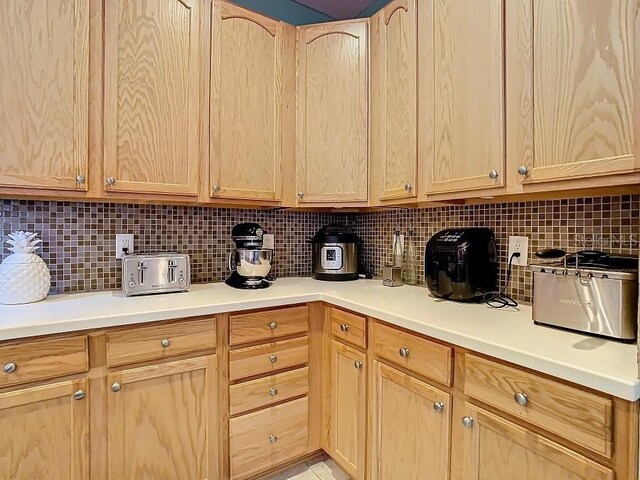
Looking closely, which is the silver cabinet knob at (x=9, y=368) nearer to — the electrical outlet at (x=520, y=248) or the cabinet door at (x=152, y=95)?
the cabinet door at (x=152, y=95)

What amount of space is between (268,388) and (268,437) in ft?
0.75

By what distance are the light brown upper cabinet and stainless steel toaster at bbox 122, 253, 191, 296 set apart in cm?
38

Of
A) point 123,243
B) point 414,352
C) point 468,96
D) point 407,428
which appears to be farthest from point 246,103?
point 407,428

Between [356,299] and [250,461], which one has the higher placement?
[356,299]

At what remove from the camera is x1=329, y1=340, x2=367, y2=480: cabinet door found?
1.54m

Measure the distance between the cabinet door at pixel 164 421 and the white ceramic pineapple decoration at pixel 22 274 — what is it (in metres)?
0.51

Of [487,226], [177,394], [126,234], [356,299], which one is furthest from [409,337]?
[126,234]

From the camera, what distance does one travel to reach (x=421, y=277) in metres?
1.98

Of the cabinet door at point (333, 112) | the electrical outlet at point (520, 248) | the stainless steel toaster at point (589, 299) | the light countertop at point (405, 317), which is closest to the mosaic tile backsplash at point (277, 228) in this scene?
the electrical outlet at point (520, 248)

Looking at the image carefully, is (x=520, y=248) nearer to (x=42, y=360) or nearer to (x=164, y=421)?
(x=164, y=421)

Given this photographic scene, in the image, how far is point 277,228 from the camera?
7.55 feet

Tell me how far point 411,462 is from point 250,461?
0.74 meters

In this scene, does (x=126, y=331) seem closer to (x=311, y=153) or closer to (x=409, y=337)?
(x=409, y=337)

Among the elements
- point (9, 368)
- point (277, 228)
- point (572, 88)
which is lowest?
point (9, 368)
